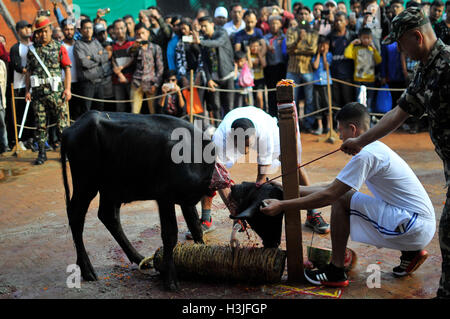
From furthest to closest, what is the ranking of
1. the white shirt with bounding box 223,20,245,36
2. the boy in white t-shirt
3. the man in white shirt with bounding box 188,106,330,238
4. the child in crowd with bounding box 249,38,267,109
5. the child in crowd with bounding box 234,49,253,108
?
the white shirt with bounding box 223,20,245,36, the child in crowd with bounding box 249,38,267,109, the child in crowd with bounding box 234,49,253,108, the man in white shirt with bounding box 188,106,330,238, the boy in white t-shirt

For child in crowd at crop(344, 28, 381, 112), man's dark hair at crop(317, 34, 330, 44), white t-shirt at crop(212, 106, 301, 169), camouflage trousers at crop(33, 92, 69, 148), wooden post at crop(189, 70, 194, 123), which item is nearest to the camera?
white t-shirt at crop(212, 106, 301, 169)

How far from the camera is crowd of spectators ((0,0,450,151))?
33.1ft

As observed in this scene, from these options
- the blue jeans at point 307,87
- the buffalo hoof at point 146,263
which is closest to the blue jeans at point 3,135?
the blue jeans at point 307,87

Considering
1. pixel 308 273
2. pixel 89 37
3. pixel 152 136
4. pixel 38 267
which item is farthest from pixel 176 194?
pixel 89 37

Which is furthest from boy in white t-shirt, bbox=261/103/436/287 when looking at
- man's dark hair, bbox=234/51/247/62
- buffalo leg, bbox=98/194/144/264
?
man's dark hair, bbox=234/51/247/62

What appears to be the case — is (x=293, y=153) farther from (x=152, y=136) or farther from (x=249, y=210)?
(x=152, y=136)

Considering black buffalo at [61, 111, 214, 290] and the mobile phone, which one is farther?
the mobile phone

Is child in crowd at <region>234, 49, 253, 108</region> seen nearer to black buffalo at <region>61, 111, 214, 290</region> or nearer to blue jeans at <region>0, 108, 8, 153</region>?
blue jeans at <region>0, 108, 8, 153</region>

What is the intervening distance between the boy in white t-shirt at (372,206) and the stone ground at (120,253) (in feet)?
0.73

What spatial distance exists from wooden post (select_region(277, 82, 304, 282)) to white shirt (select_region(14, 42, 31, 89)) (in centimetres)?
763

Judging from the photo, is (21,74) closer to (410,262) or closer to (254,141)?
(254,141)

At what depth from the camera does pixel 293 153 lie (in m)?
3.94

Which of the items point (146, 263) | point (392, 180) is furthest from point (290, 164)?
point (146, 263)

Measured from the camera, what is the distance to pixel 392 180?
3.92 meters
